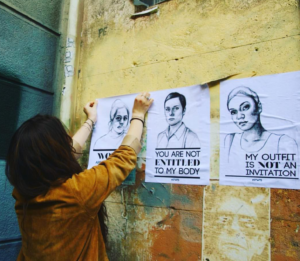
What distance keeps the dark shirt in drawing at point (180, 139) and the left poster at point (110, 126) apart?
1.09ft

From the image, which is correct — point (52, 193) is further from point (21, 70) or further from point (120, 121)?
point (21, 70)

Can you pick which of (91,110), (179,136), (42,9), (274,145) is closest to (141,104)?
(179,136)

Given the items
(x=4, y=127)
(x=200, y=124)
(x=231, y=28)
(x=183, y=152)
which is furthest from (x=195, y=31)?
(x=4, y=127)

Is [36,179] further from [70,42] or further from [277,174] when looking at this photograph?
[70,42]

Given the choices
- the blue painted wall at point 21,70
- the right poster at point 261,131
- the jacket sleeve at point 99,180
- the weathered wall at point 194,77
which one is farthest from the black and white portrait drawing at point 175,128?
the blue painted wall at point 21,70

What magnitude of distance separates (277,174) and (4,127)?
200 centimetres

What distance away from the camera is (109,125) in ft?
8.17

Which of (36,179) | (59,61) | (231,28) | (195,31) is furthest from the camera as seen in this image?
(59,61)

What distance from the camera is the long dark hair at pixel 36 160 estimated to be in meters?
1.50

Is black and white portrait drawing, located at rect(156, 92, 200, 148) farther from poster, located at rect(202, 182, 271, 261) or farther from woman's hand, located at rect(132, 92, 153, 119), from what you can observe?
poster, located at rect(202, 182, 271, 261)

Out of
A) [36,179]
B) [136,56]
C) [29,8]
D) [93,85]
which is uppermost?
[29,8]

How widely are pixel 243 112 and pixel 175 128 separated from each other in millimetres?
481

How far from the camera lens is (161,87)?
228 cm

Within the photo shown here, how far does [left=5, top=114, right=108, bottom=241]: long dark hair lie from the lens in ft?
4.91
